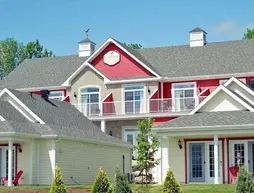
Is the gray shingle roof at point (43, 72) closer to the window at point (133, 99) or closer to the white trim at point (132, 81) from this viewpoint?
the white trim at point (132, 81)

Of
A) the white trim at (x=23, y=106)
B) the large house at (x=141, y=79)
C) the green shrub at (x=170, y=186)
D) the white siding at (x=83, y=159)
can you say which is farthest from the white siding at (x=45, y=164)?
the green shrub at (x=170, y=186)

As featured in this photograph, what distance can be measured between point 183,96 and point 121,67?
5154 millimetres

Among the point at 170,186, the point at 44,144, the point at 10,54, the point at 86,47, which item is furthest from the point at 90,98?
the point at 10,54

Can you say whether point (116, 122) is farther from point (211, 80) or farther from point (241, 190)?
point (241, 190)

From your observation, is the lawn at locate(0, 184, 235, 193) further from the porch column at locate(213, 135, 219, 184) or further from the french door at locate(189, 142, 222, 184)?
the french door at locate(189, 142, 222, 184)

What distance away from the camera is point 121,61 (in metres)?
49.0

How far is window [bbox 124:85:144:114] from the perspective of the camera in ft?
156

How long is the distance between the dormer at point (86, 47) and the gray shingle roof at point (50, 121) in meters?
11.8

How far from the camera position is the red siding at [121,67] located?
48344 mm

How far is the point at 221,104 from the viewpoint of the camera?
35.8 metres

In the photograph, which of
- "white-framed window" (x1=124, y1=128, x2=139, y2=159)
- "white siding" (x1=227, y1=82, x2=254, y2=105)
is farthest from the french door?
"white-framed window" (x1=124, y1=128, x2=139, y2=159)

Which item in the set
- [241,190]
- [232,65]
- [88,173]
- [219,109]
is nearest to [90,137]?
[88,173]

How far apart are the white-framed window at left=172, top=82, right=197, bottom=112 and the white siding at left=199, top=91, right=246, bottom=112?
958 cm

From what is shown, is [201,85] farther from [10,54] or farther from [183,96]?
[10,54]
